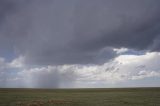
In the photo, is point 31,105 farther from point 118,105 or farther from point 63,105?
point 118,105

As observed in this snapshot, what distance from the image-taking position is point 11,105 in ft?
132

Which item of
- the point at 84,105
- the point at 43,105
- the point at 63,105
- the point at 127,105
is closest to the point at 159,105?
the point at 127,105

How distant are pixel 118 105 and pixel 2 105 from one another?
70.7ft

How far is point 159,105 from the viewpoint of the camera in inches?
1564

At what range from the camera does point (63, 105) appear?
40719 millimetres

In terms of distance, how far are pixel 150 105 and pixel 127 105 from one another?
4170 millimetres

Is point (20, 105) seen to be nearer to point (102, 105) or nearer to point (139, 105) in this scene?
point (102, 105)

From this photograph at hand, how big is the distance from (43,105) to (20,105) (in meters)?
4.19

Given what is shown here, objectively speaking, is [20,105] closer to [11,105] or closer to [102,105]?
[11,105]

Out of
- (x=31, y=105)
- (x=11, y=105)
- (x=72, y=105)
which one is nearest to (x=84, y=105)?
(x=72, y=105)

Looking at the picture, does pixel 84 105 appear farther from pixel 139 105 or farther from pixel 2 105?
pixel 2 105

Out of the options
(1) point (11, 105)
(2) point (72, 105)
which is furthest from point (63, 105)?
(1) point (11, 105)

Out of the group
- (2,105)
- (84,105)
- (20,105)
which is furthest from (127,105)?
(2,105)

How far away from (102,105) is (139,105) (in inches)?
271
